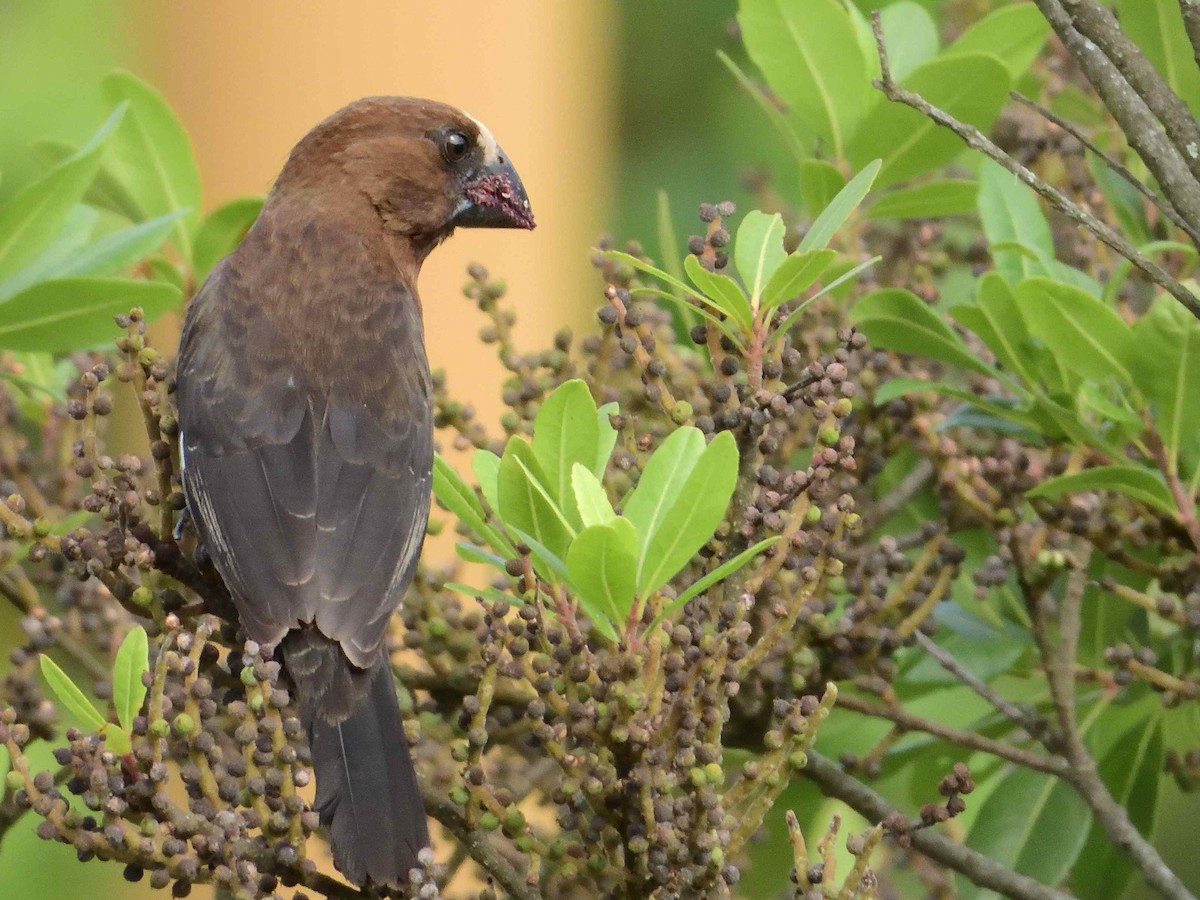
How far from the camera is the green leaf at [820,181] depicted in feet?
6.13

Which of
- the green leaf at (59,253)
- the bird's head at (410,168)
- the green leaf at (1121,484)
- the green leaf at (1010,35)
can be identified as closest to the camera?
the green leaf at (1121,484)

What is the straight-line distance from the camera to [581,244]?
12.3ft

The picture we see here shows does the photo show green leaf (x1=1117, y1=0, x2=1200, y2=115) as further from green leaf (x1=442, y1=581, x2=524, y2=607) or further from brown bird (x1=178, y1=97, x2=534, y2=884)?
green leaf (x1=442, y1=581, x2=524, y2=607)

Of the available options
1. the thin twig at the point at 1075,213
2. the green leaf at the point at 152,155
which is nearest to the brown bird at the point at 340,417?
the green leaf at the point at 152,155

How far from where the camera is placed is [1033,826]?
187cm

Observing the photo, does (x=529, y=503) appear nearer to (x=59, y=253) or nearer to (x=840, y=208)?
(x=840, y=208)

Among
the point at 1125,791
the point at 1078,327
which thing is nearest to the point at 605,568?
the point at 1078,327

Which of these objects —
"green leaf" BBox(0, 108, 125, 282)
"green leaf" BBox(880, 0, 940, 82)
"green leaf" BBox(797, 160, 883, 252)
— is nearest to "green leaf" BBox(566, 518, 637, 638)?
"green leaf" BBox(797, 160, 883, 252)

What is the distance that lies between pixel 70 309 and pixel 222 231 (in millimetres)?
425

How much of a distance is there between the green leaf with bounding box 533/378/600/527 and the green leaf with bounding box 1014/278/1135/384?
51 centimetres

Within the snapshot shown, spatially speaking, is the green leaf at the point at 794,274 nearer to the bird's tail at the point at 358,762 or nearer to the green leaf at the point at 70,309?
the bird's tail at the point at 358,762

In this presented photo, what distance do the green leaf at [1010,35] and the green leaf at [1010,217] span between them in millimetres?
186

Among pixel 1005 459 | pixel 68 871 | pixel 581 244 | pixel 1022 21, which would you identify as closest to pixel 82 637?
pixel 1005 459

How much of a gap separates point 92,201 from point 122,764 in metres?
Result: 1.20
